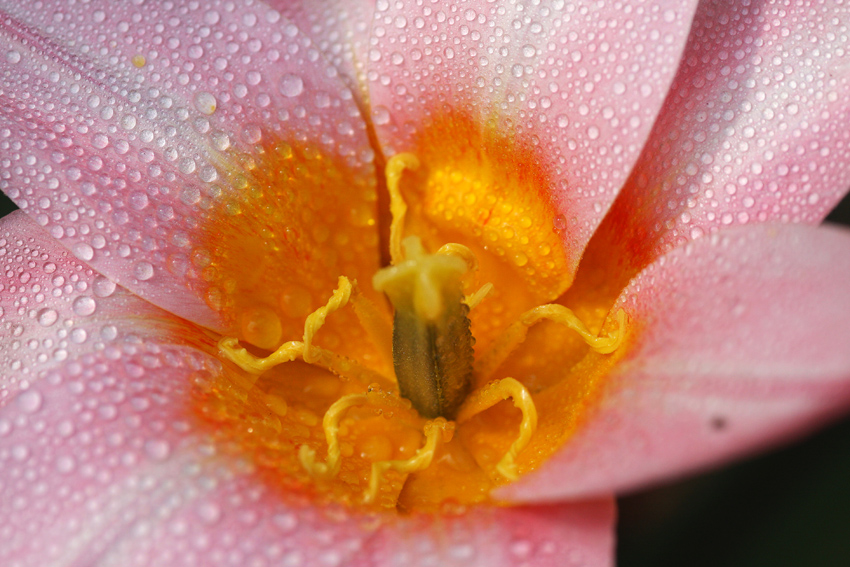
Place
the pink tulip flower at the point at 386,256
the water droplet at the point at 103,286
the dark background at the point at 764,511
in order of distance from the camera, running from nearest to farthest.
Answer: the pink tulip flower at the point at 386,256, the water droplet at the point at 103,286, the dark background at the point at 764,511

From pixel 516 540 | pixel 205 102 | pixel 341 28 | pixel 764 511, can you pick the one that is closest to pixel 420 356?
pixel 516 540

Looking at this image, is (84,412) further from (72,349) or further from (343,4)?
(343,4)

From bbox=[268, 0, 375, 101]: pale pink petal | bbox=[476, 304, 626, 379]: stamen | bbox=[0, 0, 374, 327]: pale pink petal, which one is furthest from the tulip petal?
bbox=[268, 0, 375, 101]: pale pink petal

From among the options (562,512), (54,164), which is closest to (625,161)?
(562,512)

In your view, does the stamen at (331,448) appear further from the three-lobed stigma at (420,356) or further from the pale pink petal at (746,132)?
the pale pink petal at (746,132)

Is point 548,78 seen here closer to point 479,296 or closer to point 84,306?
point 479,296

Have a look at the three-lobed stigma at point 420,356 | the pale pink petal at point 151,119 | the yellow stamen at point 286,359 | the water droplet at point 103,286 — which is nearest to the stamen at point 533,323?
the three-lobed stigma at point 420,356

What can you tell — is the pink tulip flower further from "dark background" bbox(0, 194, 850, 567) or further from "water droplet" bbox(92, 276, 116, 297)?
"dark background" bbox(0, 194, 850, 567)
